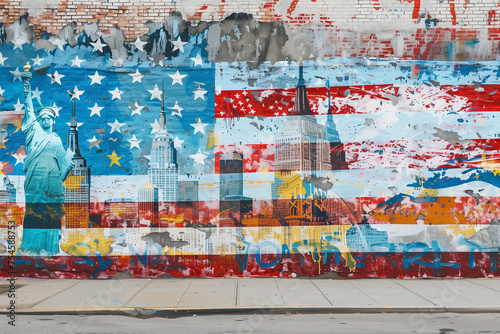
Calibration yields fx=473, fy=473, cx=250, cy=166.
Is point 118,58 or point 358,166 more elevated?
point 118,58

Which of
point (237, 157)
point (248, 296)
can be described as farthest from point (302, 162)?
point (248, 296)

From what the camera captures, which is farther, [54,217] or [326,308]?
[54,217]

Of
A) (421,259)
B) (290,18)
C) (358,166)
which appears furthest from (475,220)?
(290,18)

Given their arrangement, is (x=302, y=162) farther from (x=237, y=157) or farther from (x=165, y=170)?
(x=165, y=170)

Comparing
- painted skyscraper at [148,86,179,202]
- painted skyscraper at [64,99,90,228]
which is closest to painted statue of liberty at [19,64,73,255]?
painted skyscraper at [64,99,90,228]

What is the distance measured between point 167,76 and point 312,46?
3.41 meters

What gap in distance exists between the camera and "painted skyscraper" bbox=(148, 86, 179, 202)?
10.8 metres

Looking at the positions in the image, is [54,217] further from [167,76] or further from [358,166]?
[358,166]

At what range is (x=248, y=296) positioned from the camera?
8680mm

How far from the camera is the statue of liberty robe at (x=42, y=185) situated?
35.3ft

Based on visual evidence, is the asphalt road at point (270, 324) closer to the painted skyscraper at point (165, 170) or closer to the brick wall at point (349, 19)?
the painted skyscraper at point (165, 170)

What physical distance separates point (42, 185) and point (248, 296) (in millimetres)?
5585

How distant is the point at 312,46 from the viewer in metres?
10.9

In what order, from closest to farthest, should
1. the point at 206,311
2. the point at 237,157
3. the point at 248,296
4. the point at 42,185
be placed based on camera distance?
the point at 206,311
the point at 248,296
the point at 237,157
the point at 42,185
